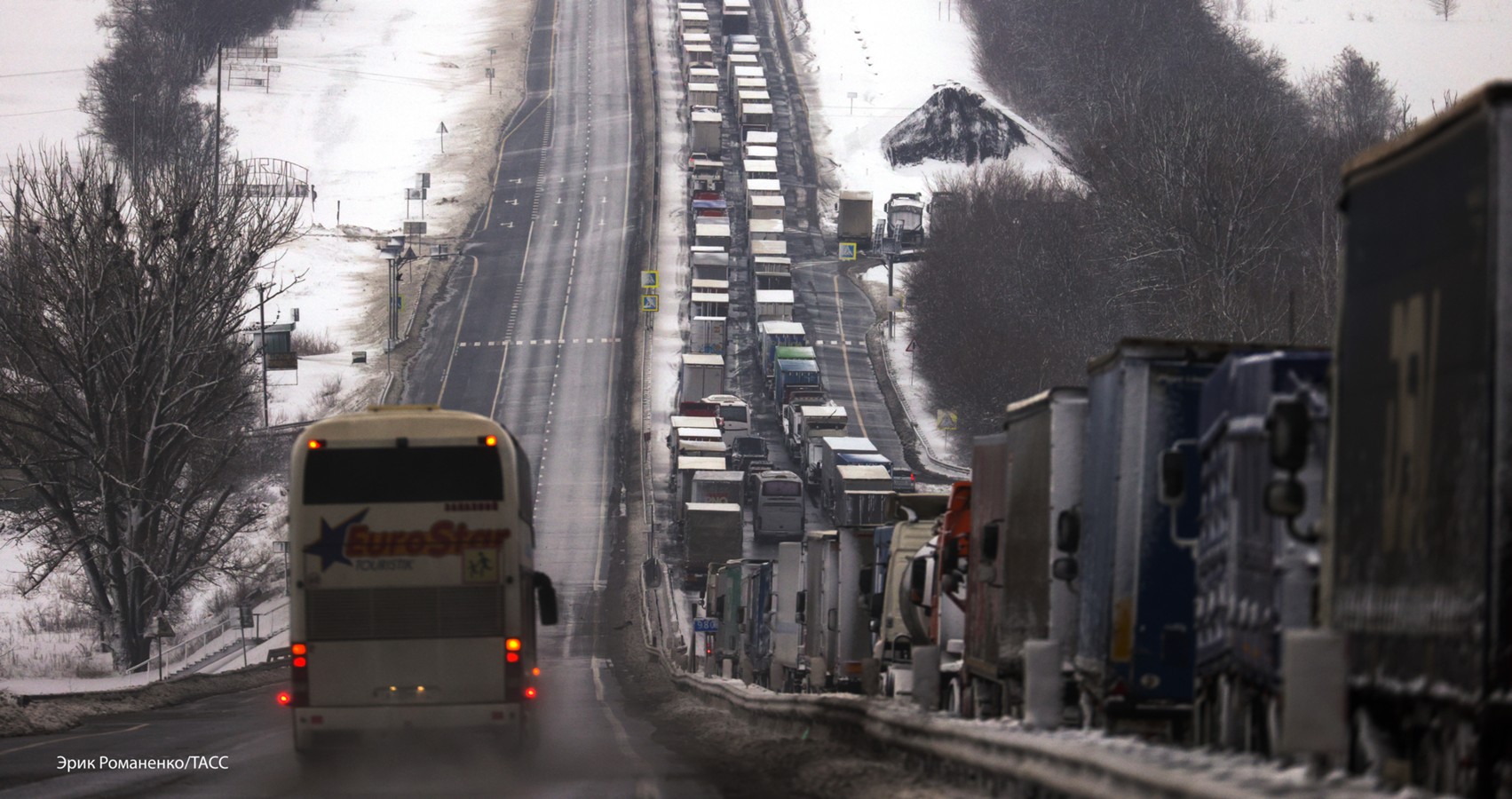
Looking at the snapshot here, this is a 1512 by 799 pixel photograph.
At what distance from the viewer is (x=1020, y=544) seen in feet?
55.7

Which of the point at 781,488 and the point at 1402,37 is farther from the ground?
the point at 1402,37

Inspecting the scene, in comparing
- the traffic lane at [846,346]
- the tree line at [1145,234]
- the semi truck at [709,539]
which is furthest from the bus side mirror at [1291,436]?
the traffic lane at [846,346]

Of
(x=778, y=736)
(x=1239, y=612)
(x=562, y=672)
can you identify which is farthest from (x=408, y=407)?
(x=562, y=672)

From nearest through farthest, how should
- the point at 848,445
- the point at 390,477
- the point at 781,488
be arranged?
the point at 390,477 → the point at 781,488 → the point at 848,445

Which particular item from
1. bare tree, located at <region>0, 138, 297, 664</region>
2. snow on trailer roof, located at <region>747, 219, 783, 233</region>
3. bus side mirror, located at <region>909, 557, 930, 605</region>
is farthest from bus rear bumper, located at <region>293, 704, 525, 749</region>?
snow on trailer roof, located at <region>747, 219, 783, 233</region>

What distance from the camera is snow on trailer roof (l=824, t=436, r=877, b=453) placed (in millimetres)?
70500

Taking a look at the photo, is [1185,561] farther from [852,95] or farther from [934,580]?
[852,95]

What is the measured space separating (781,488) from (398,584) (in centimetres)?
4998

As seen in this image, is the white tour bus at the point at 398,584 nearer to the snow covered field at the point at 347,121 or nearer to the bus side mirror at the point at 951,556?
the bus side mirror at the point at 951,556

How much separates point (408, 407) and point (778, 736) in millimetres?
6012

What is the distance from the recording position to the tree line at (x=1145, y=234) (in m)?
73.9

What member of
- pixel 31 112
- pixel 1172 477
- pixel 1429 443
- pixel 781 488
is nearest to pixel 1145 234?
pixel 781 488

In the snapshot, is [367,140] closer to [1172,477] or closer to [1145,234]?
[1145,234]

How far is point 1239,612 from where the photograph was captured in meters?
11.2
